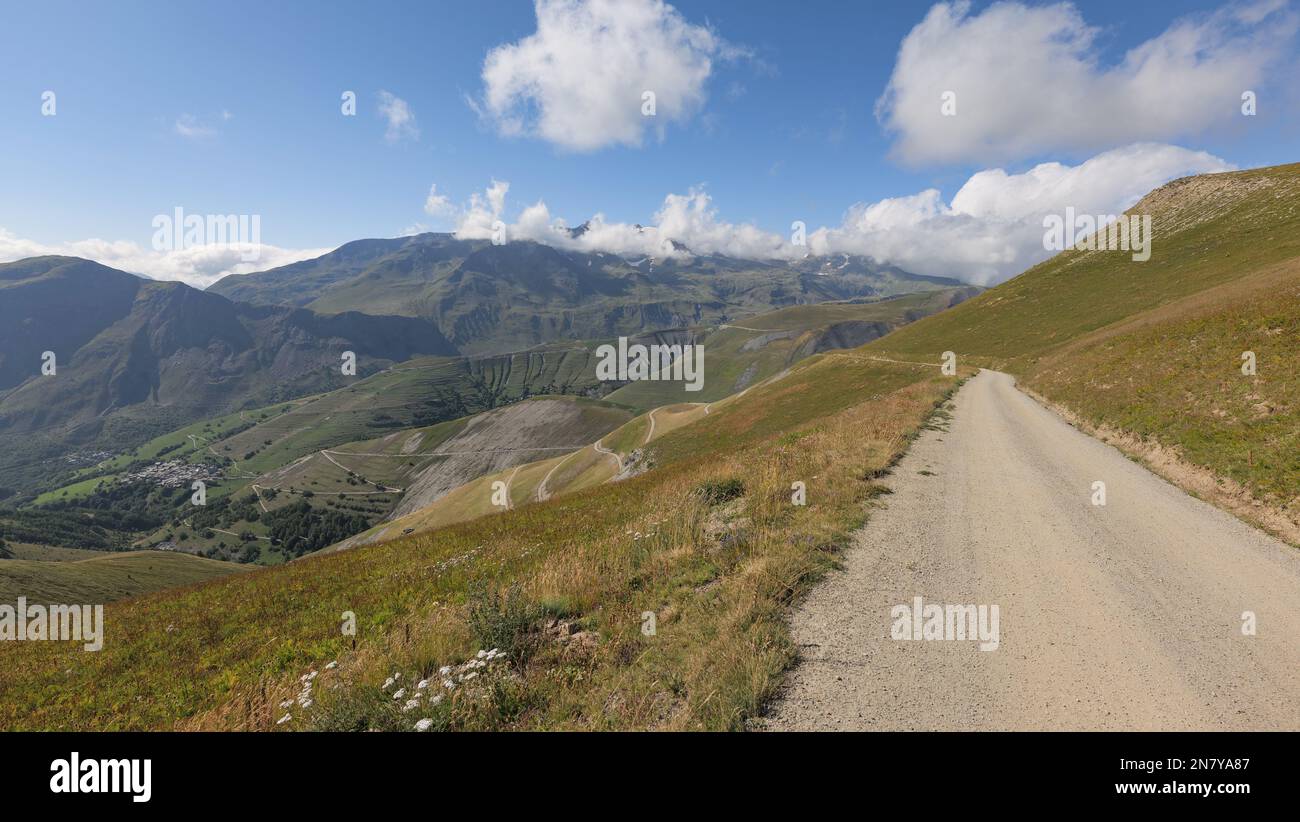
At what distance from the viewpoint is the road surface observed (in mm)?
6027

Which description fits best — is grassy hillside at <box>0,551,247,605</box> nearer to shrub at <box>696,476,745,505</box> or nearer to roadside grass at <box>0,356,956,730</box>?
roadside grass at <box>0,356,956,730</box>

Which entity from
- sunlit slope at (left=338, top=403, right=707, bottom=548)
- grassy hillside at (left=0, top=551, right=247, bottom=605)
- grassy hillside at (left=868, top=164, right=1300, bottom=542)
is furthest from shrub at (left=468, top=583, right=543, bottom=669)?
sunlit slope at (left=338, top=403, right=707, bottom=548)

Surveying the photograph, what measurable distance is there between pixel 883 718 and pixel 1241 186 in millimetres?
142829

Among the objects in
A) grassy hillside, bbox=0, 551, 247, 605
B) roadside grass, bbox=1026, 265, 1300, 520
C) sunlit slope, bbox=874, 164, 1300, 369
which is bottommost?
grassy hillside, bbox=0, 551, 247, 605

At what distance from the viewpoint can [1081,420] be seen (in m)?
26.1

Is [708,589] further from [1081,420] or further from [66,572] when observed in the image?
[66,572]

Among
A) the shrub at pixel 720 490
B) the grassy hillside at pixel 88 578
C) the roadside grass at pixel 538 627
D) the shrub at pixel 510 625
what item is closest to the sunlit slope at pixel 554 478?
the grassy hillside at pixel 88 578

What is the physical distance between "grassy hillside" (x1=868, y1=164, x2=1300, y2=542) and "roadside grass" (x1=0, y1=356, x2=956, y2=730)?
936 centimetres

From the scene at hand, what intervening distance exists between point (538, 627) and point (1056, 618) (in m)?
8.68

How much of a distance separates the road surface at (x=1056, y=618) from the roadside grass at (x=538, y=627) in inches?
33.5
